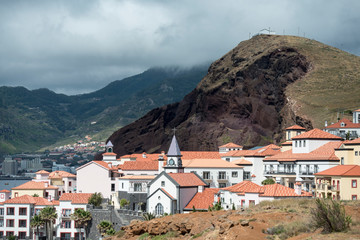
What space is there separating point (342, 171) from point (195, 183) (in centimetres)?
2332

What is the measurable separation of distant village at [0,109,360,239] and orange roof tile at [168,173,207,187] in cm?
15

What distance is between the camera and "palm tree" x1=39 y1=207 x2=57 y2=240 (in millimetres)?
91000

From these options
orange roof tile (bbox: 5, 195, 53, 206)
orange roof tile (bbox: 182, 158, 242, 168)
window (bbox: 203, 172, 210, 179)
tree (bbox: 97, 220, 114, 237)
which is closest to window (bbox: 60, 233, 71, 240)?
orange roof tile (bbox: 5, 195, 53, 206)

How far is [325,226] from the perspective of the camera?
118ft

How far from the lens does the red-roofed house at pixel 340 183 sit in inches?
2507

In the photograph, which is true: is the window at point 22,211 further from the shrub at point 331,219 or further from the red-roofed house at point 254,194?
the shrub at point 331,219

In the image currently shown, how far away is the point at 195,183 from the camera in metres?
83.8

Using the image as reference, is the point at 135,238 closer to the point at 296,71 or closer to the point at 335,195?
the point at 335,195

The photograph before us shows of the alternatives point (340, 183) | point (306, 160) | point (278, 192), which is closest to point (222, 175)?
point (306, 160)

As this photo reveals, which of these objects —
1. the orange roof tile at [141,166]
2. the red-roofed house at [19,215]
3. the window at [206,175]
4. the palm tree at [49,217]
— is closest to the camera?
the palm tree at [49,217]

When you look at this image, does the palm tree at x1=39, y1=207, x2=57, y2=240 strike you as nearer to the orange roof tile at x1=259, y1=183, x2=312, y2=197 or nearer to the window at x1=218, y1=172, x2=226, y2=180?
the window at x1=218, y1=172, x2=226, y2=180

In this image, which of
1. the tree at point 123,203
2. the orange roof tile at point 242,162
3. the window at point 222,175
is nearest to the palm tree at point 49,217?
the tree at point 123,203

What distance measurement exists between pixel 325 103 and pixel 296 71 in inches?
1328

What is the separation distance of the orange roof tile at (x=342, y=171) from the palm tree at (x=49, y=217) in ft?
134
